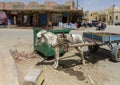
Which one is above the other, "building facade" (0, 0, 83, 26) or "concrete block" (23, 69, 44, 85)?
"building facade" (0, 0, 83, 26)

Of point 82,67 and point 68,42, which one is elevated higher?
point 68,42

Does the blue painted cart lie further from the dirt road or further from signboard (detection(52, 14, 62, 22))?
signboard (detection(52, 14, 62, 22))

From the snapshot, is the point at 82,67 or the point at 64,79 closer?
the point at 64,79

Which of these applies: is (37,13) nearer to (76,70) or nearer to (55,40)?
(55,40)

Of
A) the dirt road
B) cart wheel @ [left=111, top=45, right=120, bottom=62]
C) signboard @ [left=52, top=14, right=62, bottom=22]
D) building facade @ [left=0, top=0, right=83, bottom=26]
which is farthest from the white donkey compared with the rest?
signboard @ [left=52, top=14, right=62, bottom=22]

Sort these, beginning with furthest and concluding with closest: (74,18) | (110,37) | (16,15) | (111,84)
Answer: (74,18)
(16,15)
(110,37)
(111,84)

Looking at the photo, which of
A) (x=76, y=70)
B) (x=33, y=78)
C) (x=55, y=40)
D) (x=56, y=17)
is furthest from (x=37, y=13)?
(x=33, y=78)

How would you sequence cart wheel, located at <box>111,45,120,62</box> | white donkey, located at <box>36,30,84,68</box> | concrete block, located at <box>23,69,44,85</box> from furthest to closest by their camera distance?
cart wheel, located at <box>111,45,120,62</box> → white donkey, located at <box>36,30,84,68</box> → concrete block, located at <box>23,69,44,85</box>

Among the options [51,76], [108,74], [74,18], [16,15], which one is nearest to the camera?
[51,76]

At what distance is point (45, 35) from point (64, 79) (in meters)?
1.92

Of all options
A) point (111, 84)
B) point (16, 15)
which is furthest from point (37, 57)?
point (16, 15)

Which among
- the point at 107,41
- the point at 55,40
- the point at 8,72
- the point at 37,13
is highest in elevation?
the point at 37,13

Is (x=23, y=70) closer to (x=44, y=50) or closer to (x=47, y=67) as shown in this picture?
(x=47, y=67)

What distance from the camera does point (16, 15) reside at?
44094mm
